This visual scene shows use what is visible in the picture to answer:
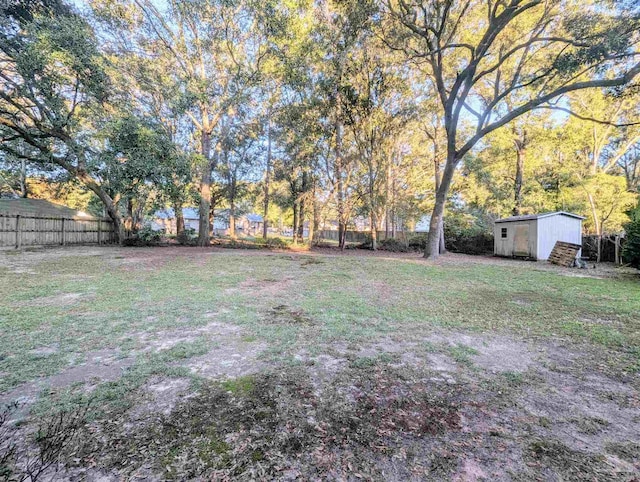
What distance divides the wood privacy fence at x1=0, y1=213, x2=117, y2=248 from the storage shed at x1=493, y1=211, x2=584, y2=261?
2068 cm

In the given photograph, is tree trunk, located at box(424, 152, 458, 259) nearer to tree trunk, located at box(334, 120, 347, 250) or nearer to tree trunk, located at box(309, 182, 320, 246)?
tree trunk, located at box(334, 120, 347, 250)

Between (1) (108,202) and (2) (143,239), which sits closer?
(1) (108,202)

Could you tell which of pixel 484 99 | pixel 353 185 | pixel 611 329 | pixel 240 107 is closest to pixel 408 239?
pixel 353 185

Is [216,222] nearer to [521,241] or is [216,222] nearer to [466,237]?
[466,237]

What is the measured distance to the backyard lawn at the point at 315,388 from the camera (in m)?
1.53

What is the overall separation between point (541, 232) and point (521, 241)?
1.00m

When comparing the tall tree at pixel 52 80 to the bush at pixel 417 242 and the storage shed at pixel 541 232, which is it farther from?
the storage shed at pixel 541 232

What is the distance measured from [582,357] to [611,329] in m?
1.42

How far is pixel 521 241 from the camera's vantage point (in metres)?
14.2

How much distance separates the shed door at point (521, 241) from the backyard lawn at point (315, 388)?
1026 cm

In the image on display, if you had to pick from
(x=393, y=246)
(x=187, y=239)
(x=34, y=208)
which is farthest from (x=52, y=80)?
(x=393, y=246)

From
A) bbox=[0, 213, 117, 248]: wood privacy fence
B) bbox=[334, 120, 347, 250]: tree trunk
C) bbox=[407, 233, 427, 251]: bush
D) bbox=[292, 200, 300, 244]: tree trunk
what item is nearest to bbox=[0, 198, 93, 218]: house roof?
bbox=[0, 213, 117, 248]: wood privacy fence

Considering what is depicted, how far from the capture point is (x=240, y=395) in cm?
214

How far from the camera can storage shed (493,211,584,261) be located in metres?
13.3
